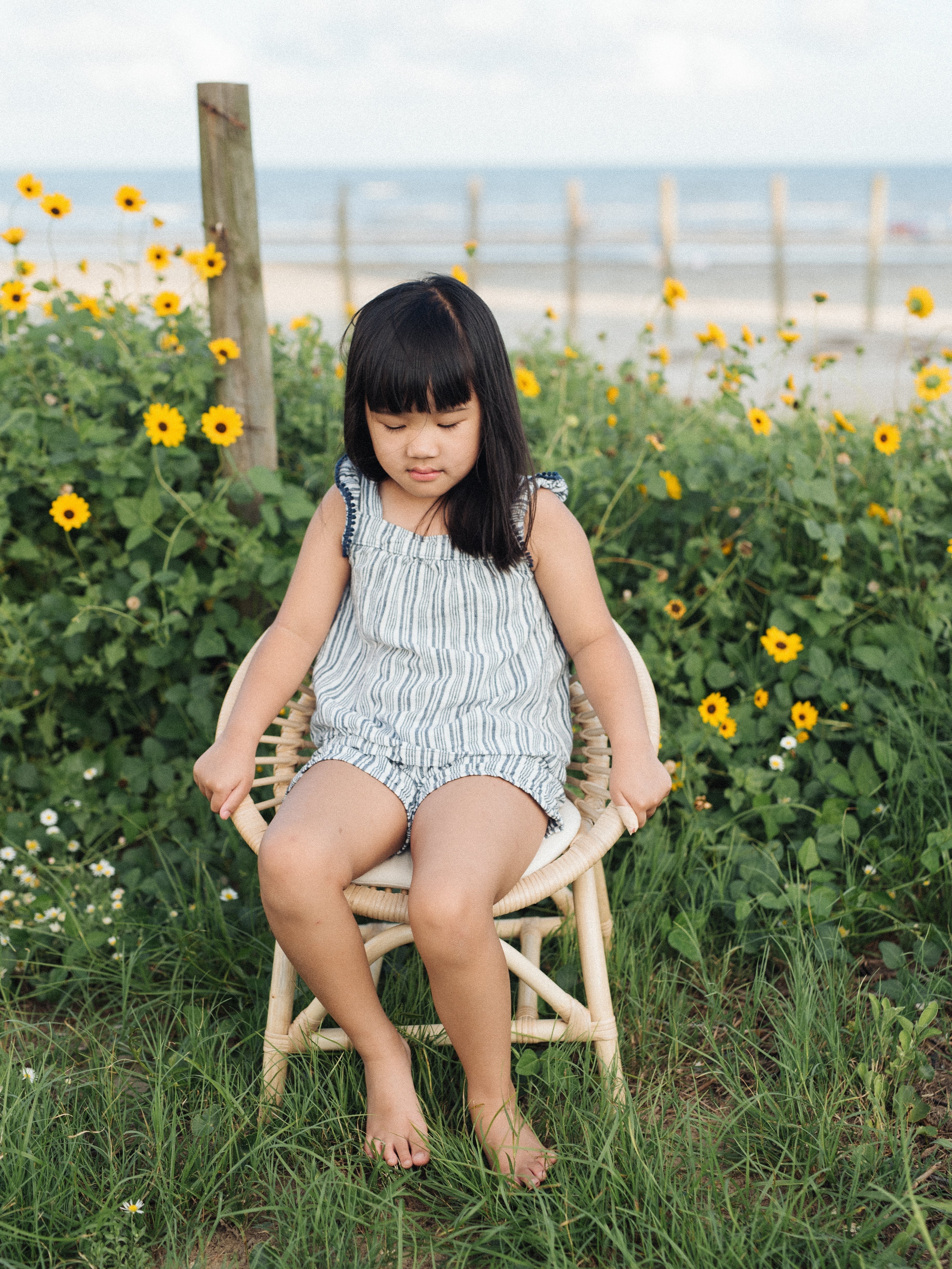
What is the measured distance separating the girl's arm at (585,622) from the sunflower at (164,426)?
82 centimetres

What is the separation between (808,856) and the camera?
197cm

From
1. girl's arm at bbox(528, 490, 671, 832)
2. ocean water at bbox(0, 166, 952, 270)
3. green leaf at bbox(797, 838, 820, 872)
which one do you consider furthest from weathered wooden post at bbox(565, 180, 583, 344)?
girl's arm at bbox(528, 490, 671, 832)

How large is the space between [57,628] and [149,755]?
337 mm

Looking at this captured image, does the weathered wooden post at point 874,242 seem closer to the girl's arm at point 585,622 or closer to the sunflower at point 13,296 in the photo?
the sunflower at point 13,296

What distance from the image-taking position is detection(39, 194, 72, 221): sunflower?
7.30ft

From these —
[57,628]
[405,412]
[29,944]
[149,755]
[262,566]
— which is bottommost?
[29,944]

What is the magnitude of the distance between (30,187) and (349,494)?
119 cm

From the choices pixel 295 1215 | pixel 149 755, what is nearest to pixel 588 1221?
pixel 295 1215

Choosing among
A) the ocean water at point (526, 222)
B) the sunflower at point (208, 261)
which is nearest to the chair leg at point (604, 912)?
the sunflower at point (208, 261)

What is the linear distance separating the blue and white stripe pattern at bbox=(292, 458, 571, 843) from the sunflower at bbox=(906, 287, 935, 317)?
0.94m

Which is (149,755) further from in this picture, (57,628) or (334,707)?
(334,707)

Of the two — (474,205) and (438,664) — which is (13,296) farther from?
(474,205)

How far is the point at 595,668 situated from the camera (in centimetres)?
167

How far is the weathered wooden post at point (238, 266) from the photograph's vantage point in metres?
2.19
